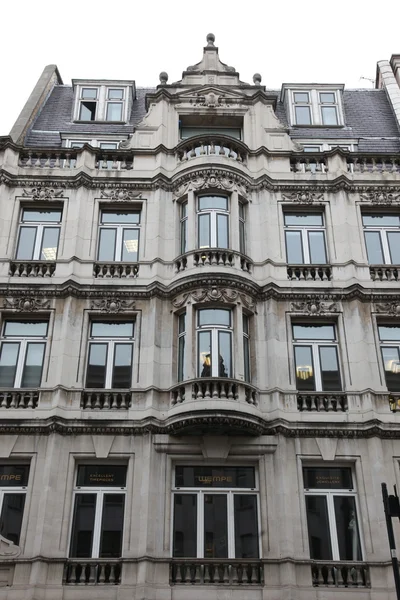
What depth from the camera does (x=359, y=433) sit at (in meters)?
18.2

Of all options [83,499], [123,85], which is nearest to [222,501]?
[83,499]

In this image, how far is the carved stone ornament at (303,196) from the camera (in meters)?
22.5

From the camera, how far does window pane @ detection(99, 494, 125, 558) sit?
16938 mm

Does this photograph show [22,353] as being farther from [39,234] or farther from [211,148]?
[211,148]

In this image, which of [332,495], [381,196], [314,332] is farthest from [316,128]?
[332,495]

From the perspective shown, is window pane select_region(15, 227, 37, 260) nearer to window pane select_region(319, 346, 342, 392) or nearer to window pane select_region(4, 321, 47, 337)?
window pane select_region(4, 321, 47, 337)

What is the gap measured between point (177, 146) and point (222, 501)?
12291 millimetres

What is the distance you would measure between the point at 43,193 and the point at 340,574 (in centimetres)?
1497

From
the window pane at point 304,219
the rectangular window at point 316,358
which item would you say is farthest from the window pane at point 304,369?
the window pane at point 304,219

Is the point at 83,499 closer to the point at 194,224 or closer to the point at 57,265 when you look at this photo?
the point at 57,265

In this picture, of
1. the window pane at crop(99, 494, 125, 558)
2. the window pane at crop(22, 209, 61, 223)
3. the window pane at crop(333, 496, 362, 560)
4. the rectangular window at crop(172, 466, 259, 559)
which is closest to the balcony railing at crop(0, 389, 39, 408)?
the window pane at crop(99, 494, 125, 558)

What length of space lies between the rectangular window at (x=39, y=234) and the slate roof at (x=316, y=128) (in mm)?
4418

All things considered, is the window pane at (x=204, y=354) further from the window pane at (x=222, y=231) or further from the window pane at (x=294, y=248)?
the window pane at (x=294, y=248)

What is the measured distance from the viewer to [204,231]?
21.4 metres
